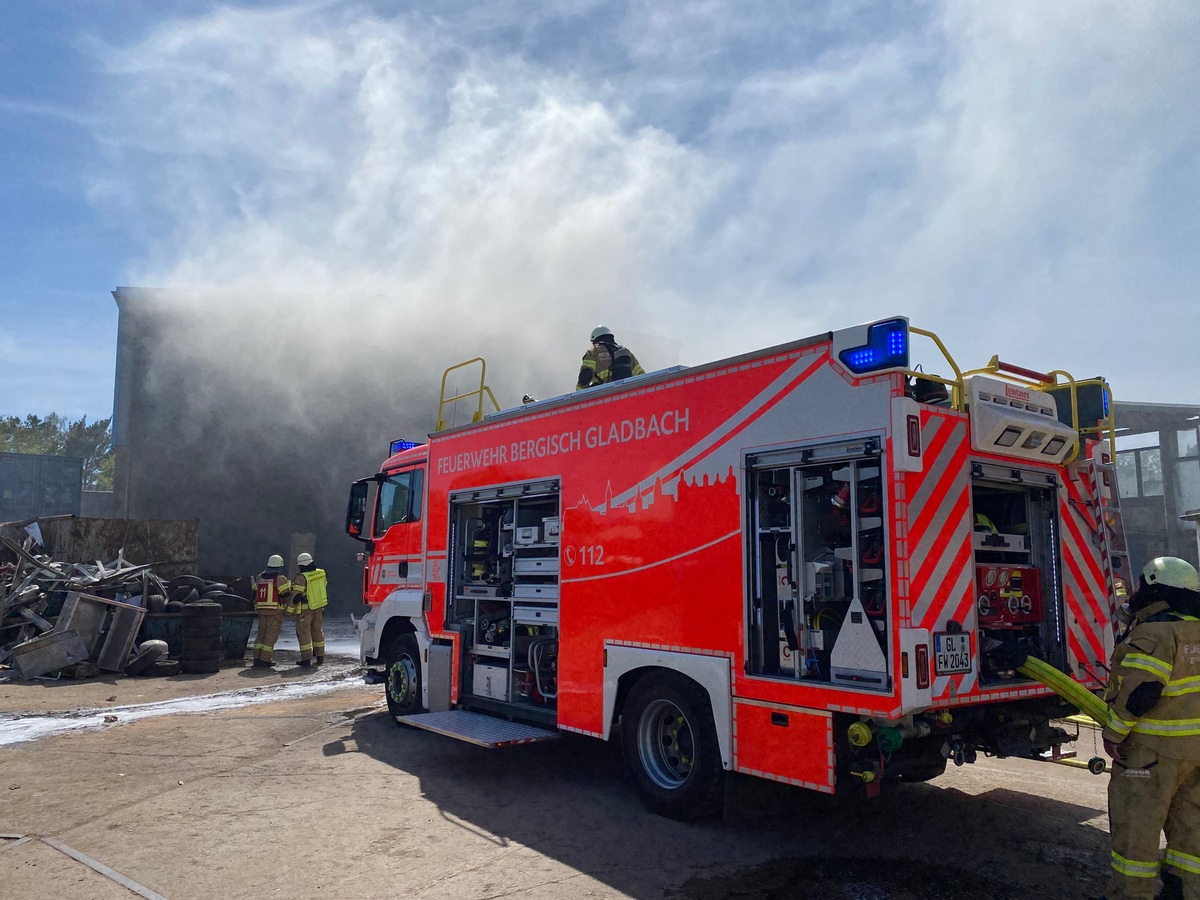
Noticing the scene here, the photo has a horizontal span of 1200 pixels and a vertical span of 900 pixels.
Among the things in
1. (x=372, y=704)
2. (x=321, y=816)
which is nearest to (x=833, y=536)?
(x=321, y=816)

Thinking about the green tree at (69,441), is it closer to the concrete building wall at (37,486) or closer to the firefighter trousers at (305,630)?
the concrete building wall at (37,486)

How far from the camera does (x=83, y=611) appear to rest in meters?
11.3

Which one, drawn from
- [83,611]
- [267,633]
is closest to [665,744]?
[267,633]

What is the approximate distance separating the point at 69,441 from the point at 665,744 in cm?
5521

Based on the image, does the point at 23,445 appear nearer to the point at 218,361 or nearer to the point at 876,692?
the point at 218,361

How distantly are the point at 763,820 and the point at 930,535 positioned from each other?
84.6 inches

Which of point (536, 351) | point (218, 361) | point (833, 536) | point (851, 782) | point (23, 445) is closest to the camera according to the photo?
point (851, 782)

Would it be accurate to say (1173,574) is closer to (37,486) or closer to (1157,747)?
(1157,747)

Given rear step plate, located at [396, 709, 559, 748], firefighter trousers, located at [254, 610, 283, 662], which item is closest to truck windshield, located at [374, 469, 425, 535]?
rear step plate, located at [396, 709, 559, 748]

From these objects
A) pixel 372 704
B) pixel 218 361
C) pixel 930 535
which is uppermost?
pixel 218 361

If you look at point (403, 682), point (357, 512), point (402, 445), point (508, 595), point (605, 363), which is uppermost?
point (605, 363)

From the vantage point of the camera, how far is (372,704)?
9.23m

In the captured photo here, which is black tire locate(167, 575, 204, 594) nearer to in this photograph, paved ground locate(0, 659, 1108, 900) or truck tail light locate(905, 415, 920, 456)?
paved ground locate(0, 659, 1108, 900)

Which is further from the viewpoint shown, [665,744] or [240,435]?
[240,435]
